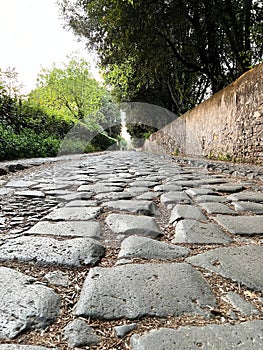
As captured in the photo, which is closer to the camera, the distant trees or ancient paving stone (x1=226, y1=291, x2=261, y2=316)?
ancient paving stone (x1=226, y1=291, x2=261, y2=316)

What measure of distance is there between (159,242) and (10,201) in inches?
56.6

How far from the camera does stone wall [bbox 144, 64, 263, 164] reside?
476 centimetres

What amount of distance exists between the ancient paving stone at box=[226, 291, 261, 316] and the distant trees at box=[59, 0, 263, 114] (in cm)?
588

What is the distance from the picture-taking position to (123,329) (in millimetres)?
661

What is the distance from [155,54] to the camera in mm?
8805

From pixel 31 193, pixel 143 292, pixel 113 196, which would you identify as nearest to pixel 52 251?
pixel 143 292

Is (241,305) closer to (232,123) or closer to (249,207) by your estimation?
(249,207)

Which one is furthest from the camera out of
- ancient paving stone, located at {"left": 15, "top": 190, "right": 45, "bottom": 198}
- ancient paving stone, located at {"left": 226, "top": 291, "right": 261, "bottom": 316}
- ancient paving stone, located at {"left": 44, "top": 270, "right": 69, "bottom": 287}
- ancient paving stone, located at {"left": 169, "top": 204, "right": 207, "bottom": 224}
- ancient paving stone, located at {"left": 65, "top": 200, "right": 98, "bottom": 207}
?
ancient paving stone, located at {"left": 15, "top": 190, "right": 45, "bottom": 198}

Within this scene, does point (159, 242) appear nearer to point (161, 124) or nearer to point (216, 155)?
point (216, 155)

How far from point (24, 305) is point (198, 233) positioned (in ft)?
3.06

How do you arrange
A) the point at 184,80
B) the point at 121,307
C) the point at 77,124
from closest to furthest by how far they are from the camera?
the point at 121,307, the point at 184,80, the point at 77,124

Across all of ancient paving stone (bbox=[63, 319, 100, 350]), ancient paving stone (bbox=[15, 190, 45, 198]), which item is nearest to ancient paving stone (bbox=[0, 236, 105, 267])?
ancient paving stone (bbox=[63, 319, 100, 350])

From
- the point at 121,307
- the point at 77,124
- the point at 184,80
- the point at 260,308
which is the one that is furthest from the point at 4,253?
the point at 77,124

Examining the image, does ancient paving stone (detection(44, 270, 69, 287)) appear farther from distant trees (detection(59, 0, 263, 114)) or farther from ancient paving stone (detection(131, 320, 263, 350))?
distant trees (detection(59, 0, 263, 114))
